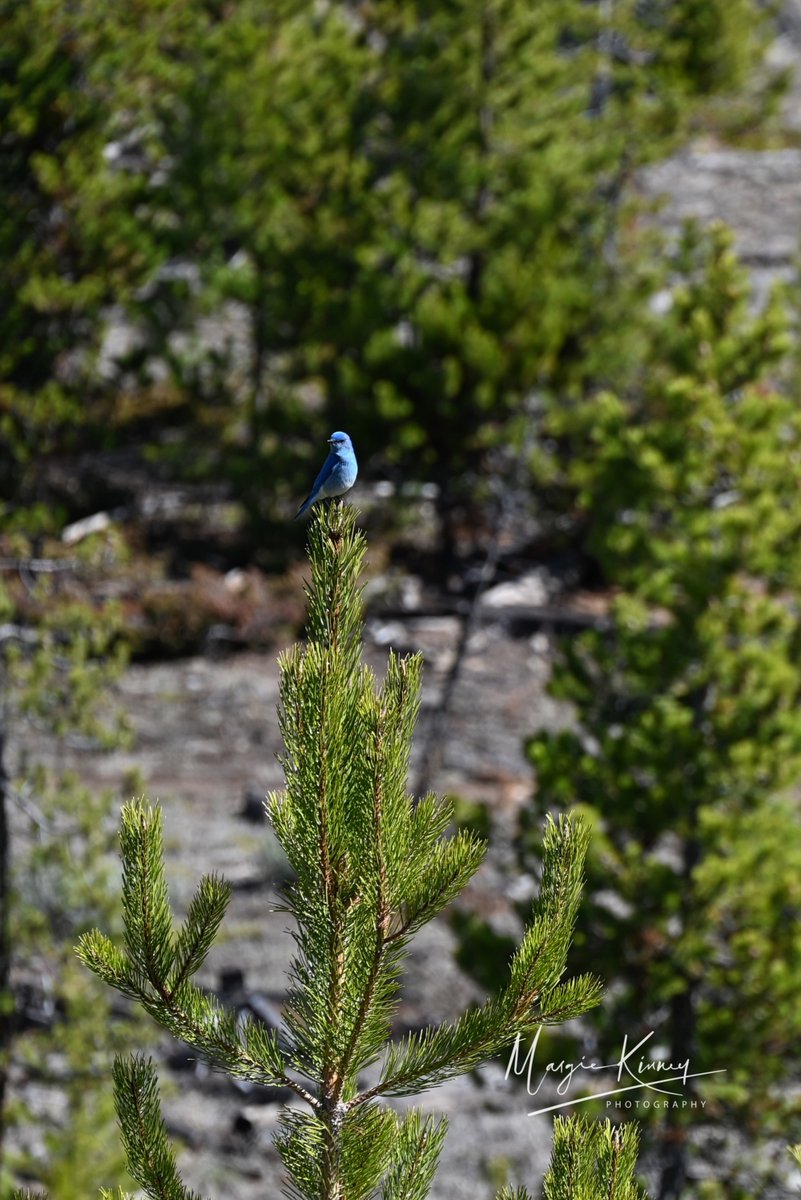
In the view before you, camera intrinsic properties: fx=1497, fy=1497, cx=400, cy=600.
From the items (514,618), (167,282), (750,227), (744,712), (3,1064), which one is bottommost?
(750,227)

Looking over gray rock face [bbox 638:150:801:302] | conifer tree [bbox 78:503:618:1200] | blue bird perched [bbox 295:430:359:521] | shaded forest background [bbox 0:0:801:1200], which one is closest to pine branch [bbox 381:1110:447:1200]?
conifer tree [bbox 78:503:618:1200]

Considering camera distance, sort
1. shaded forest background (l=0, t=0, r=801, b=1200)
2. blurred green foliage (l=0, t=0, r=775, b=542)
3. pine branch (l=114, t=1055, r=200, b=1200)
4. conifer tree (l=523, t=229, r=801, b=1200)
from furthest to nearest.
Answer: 1. blurred green foliage (l=0, t=0, r=775, b=542)
2. shaded forest background (l=0, t=0, r=801, b=1200)
3. conifer tree (l=523, t=229, r=801, b=1200)
4. pine branch (l=114, t=1055, r=200, b=1200)

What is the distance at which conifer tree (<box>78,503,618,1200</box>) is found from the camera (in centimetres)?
293

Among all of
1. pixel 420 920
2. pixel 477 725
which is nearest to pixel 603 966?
pixel 420 920

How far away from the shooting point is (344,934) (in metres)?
3.09

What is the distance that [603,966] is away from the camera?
8195mm

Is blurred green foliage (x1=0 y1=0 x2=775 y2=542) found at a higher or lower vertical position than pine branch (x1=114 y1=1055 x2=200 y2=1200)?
lower

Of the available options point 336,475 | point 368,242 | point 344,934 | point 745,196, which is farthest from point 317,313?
point 745,196

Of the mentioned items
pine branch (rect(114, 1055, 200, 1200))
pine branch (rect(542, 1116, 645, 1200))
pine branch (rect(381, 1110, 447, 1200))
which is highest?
pine branch (rect(114, 1055, 200, 1200))

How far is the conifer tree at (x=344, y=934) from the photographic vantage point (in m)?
2.93

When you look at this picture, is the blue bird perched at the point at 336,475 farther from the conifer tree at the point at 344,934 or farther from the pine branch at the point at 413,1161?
the pine branch at the point at 413,1161

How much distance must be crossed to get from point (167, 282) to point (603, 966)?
11.5 metres

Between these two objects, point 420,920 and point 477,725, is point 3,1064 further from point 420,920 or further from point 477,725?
point 477,725

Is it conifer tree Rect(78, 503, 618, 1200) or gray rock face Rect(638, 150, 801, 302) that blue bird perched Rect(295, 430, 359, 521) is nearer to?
conifer tree Rect(78, 503, 618, 1200)
